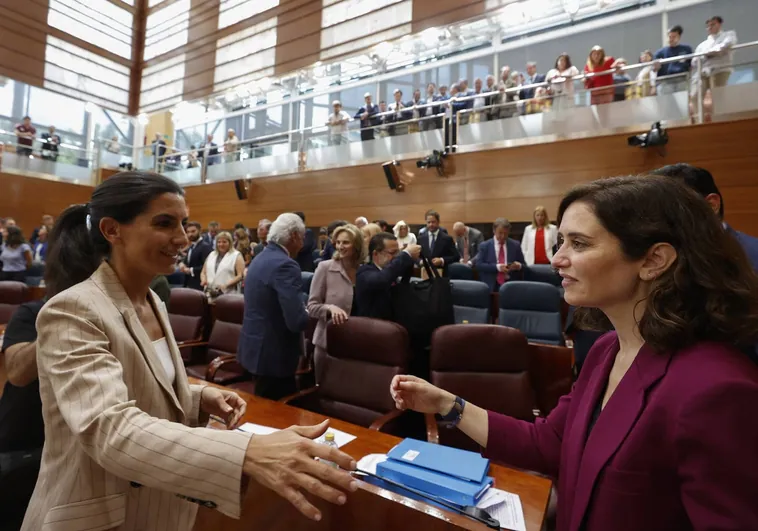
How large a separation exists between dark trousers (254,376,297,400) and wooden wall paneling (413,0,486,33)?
284 inches

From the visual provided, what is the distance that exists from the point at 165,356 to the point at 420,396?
0.67 metres

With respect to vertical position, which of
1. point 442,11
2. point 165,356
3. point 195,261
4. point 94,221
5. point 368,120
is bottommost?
point 165,356

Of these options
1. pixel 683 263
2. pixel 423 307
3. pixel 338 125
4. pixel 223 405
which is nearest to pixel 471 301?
pixel 423 307

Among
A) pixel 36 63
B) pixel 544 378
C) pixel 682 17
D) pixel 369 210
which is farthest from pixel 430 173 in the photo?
pixel 36 63

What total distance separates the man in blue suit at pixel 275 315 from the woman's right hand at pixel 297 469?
1.50 m

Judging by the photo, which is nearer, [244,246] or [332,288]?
[332,288]

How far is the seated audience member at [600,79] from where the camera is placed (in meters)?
Result: 5.38

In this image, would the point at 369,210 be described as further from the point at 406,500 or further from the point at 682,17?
the point at 406,500

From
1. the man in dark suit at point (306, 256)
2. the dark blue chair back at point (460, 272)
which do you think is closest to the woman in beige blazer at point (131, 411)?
the man in dark suit at point (306, 256)

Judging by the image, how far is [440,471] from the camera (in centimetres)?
114

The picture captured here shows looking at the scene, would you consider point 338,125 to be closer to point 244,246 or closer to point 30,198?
point 244,246

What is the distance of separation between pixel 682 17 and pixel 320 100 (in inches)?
266

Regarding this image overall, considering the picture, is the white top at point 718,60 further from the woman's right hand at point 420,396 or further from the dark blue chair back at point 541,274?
the woman's right hand at point 420,396

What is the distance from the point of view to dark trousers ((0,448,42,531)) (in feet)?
4.04
